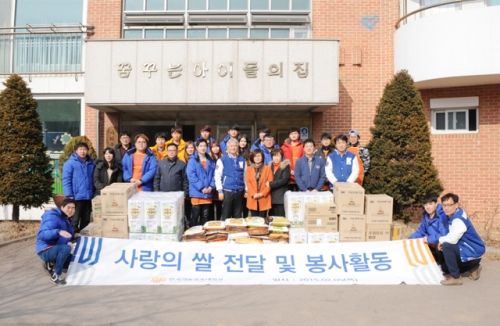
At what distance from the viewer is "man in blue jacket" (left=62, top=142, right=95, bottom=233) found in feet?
25.7

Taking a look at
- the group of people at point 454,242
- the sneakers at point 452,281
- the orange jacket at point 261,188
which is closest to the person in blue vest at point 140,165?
the orange jacket at point 261,188

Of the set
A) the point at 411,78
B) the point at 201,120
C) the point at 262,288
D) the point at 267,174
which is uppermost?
the point at 411,78

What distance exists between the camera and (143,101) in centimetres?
1022

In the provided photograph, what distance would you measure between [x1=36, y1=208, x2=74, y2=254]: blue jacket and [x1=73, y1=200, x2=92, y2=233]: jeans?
167 cm

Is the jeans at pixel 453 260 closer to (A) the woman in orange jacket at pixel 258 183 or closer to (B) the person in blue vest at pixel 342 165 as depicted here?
(B) the person in blue vest at pixel 342 165

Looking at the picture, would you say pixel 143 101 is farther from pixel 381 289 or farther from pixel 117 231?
pixel 381 289

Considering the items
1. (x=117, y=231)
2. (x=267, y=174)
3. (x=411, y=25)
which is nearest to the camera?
(x=117, y=231)

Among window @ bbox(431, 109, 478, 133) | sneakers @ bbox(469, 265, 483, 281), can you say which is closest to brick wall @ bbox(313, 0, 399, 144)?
window @ bbox(431, 109, 478, 133)

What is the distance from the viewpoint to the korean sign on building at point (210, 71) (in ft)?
33.3

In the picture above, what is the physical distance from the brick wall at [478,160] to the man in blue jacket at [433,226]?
5004 millimetres

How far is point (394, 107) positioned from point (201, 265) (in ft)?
19.7

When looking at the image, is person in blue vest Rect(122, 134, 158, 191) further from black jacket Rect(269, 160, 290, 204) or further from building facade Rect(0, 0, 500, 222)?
building facade Rect(0, 0, 500, 222)

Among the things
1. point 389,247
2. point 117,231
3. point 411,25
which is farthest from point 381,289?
point 411,25

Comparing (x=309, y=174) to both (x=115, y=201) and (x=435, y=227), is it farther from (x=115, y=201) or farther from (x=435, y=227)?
(x=115, y=201)
